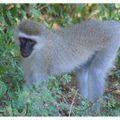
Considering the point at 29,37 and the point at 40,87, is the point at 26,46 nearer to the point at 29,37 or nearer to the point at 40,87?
the point at 29,37

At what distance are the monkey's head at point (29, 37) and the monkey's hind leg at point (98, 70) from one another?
78 centimetres

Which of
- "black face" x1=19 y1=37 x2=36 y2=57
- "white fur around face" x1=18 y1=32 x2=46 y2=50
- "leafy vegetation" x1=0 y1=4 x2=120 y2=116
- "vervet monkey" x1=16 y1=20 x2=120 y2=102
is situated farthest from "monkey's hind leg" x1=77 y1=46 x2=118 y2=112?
"black face" x1=19 y1=37 x2=36 y2=57

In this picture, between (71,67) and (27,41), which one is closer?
(27,41)

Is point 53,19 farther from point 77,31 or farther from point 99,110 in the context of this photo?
point 99,110

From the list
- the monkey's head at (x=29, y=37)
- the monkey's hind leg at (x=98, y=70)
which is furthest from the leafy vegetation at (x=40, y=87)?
the monkey's head at (x=29, y=37)

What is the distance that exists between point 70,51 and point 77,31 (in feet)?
0.87

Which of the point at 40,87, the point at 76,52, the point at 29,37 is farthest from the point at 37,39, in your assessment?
the point at 40,87

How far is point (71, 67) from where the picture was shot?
5930 millimetres

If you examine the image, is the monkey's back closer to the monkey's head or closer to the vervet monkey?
the vervet monkey

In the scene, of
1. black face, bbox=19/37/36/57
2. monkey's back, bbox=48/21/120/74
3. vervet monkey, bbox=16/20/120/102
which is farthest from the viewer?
monkey's back, bbox=48/21/120/74

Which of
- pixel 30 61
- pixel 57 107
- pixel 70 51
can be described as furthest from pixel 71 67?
pixel 57 107

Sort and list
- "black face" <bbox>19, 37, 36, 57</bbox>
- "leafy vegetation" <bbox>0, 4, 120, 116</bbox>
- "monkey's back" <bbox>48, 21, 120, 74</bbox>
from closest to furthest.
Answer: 1. "leafy vegetation" <bbox>0, 4, 120, 116</bbox>
2. "black face" <bbox>19, 37, 36, 57</bbox>
3. "monkey's back" <bbox>48, 21, 120, 74</bbox>

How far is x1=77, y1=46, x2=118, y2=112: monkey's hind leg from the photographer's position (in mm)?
5867

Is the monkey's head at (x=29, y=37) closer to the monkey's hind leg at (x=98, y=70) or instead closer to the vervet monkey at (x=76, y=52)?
the vervet monkey at (x=76, y=52)
